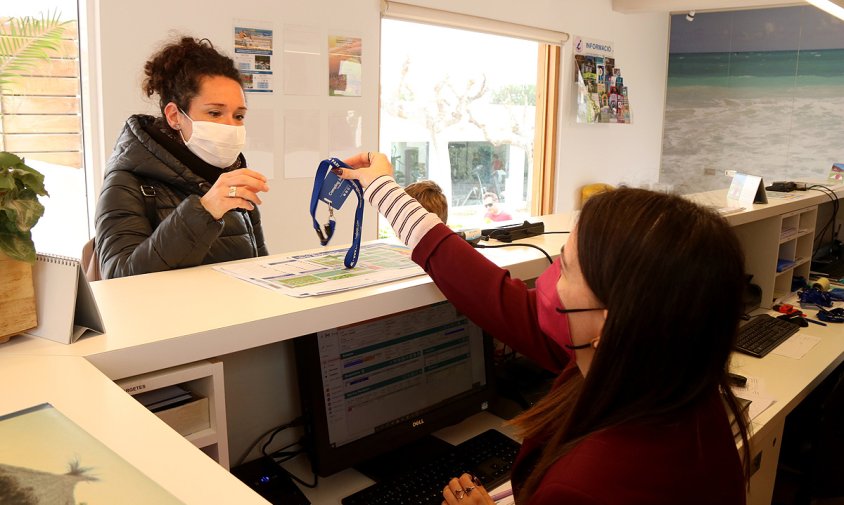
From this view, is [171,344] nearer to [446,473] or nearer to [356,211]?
[356,211]

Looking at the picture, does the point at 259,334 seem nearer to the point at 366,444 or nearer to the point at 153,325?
the point at 153,325

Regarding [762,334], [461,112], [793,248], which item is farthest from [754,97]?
[762,334]

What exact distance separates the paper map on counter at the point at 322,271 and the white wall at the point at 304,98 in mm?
193

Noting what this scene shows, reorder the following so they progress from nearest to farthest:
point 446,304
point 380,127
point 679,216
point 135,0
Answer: point 679,216, point 446,304, point 135,0, point 380,127

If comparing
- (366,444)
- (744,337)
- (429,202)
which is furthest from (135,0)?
(744,337)

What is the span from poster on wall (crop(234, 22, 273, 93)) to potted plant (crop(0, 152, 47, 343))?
8.97 feet

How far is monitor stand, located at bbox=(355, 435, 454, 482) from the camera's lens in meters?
1.49

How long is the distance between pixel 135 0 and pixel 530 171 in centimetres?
356

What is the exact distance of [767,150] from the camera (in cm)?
655

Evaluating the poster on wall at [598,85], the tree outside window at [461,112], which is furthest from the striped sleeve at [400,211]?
the poster on wall at [598,85]

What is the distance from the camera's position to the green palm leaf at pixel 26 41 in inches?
114

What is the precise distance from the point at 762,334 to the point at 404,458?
4.84ft

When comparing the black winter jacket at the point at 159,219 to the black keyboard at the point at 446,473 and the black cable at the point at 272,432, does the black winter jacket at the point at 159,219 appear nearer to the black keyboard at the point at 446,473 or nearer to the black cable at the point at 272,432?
the black cable at the point at 272,432

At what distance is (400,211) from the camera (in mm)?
1386
